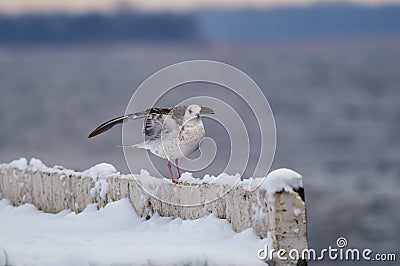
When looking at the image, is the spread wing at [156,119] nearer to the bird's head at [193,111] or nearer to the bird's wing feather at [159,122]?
the bird's wing feather at [159,122]

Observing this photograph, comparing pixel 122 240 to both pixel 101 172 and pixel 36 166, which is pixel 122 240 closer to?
pixel 101 172

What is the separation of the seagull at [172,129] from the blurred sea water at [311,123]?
46.6ft

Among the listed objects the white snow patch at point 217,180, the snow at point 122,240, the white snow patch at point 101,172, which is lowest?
the snow at point 122,240

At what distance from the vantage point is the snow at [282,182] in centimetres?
455

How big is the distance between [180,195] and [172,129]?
45 centimetres

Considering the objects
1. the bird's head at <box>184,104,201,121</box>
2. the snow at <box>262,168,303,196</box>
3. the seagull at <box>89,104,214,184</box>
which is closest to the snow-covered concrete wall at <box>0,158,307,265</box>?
the snow at <box>262,168,303,196</box>

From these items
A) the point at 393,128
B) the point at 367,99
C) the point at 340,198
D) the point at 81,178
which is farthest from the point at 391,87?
the point at 81,178

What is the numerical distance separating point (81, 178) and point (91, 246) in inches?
56.8

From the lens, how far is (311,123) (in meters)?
55.2

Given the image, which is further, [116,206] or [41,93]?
[41,93]

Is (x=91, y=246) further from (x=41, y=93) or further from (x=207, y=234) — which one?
(x=41, y=93)

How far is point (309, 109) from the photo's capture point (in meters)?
63.4

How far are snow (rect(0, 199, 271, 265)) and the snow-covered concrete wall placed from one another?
0.23 ft

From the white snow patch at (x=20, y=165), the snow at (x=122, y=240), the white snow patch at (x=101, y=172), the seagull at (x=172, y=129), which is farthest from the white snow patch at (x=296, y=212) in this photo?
the white snow patch at (x=20, y=165)
